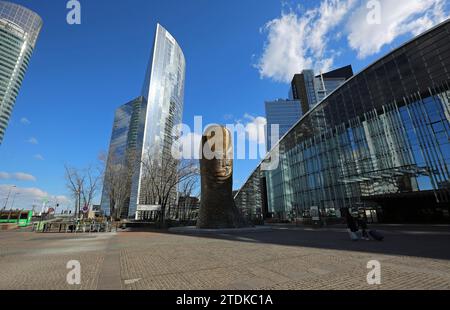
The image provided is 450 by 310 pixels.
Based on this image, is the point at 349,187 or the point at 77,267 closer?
the point at 77,267

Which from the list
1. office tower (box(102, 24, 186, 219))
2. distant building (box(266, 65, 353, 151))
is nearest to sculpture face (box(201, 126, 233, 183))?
office tower (box(102, 24, 186, 219))

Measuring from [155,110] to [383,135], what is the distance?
244ft

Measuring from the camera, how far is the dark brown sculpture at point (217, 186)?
19734 mm

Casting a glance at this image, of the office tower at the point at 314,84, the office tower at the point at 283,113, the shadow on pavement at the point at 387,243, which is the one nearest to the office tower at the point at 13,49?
the shadow on pavement at the point at 387,243

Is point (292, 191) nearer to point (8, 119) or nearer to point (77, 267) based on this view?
point (77, 267)

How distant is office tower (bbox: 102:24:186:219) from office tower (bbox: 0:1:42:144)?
37149mm

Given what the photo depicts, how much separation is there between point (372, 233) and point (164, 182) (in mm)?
27133

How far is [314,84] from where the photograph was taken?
162m

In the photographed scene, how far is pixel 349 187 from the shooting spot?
118 feet

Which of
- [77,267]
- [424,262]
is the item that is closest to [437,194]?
[424,262]

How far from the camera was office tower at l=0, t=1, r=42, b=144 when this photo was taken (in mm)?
72312

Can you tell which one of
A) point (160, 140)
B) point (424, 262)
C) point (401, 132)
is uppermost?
point (160, 140)

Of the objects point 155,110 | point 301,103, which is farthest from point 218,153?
point 301,103

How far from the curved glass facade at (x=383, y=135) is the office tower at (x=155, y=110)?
39.6 meters
